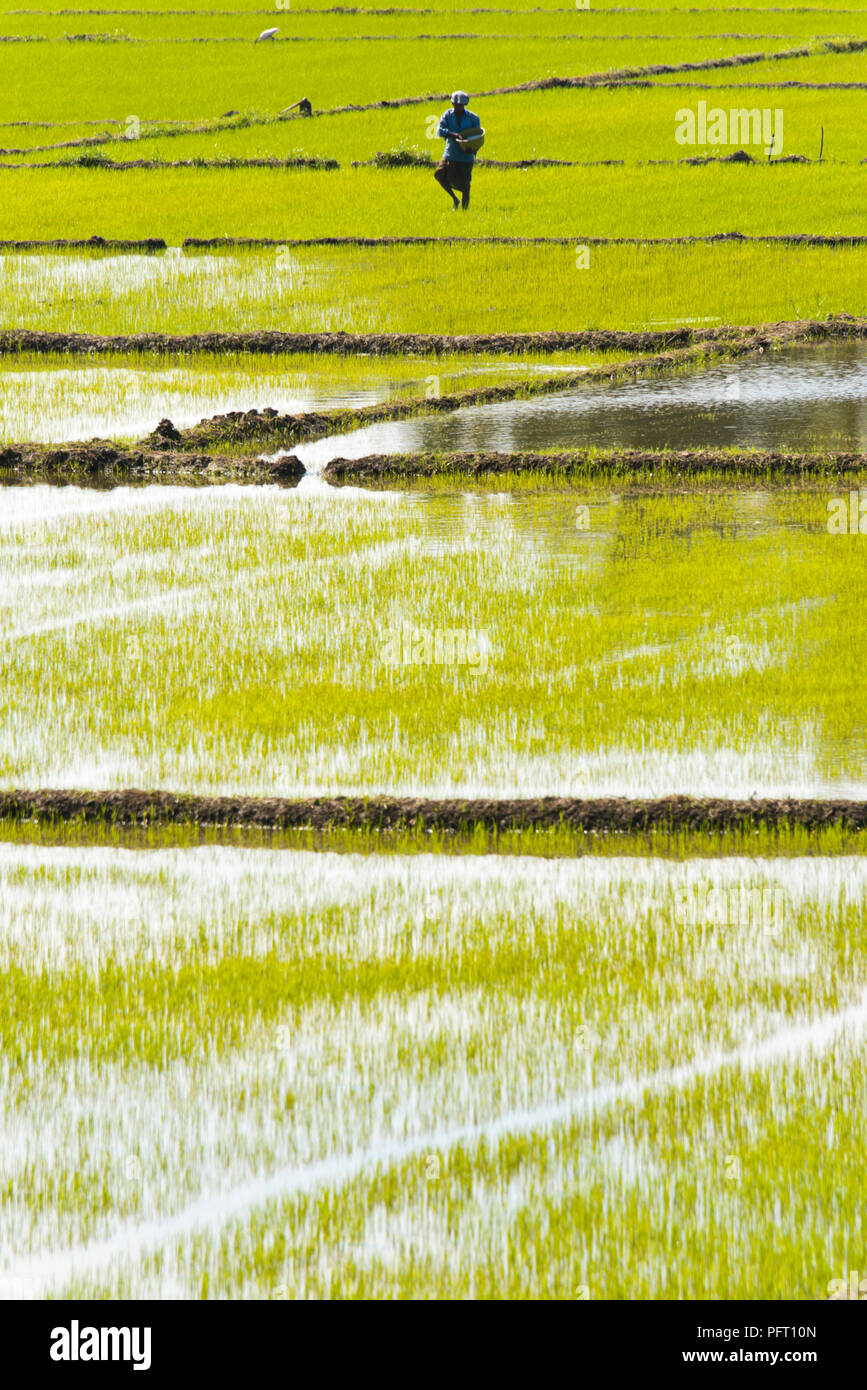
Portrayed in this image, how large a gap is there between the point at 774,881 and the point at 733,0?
3573 cm

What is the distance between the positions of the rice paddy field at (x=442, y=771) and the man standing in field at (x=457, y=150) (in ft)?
4.70

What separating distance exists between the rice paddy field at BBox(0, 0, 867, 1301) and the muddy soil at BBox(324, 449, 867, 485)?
3 centimetres

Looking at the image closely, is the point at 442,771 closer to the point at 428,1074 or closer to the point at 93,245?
the point at 428,1074

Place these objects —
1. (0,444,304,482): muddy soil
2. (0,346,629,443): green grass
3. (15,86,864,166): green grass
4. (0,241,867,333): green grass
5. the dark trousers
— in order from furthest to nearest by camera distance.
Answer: (15,86,864,166): green grass → the dark trousers → (0,241,867,333): green grass → (0,346,629,443): green grass → (0,444,304,482): muddy soil

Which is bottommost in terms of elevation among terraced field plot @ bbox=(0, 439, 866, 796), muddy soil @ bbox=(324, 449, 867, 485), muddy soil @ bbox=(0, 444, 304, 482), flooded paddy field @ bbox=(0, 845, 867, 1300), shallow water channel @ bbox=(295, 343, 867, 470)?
flooded paddy field @ bbox=(0, 845, 867, 1300)

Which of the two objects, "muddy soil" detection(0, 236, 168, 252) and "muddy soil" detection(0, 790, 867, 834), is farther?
"muddy soil" detection(0, 236, 168, 252)

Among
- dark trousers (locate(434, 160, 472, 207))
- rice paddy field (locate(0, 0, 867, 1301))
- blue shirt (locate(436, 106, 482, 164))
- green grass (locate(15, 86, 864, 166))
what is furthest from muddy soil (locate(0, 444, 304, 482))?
green grass (locate(15, 86, 864, 166))

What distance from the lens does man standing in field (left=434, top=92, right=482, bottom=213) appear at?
46.4 ft

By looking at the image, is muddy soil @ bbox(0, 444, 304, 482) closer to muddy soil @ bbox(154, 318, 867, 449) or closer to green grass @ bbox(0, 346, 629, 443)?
muddy soil @ bbox(154, 318, 867, 449)

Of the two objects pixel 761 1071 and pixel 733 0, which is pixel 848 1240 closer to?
pixel 761 1071

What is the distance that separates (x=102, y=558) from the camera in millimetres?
7414

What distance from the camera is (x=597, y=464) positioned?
28.3ft

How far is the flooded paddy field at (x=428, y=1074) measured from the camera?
9.48 feet

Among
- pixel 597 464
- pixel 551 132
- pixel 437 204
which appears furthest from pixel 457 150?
pixel 597 464
